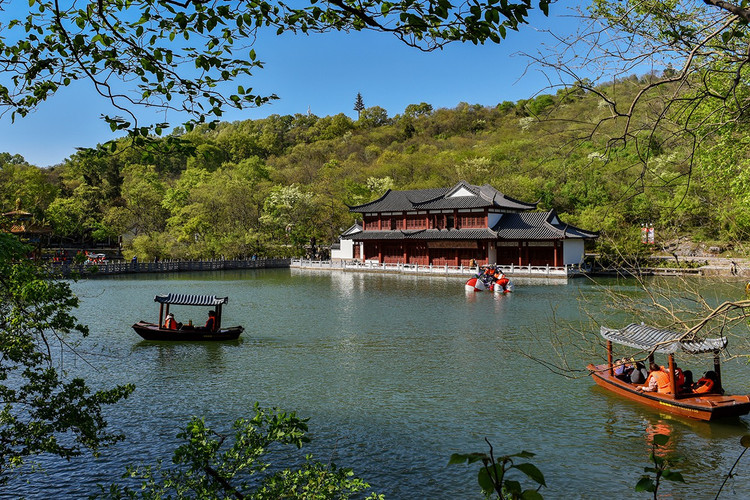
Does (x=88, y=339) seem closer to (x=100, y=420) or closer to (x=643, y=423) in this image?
(x=100, y=420)

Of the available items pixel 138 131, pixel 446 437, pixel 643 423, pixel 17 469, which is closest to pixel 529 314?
pixel 643 423

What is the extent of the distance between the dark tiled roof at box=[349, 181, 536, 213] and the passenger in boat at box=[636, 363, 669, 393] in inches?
1277

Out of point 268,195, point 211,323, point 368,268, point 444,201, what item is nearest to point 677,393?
point 211,323

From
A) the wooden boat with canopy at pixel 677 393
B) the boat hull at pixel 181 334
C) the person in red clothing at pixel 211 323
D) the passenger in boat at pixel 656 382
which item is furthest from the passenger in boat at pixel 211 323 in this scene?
the passenger in boat at pixel 656 382

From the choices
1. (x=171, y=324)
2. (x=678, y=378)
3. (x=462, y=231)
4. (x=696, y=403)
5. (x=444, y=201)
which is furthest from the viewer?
(x=444, y=201)

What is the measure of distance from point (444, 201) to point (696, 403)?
1451 inches

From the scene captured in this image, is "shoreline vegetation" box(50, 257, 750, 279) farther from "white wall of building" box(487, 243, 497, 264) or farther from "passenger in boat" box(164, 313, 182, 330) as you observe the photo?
"passenger in boat" box(164, 313, 182, 330)

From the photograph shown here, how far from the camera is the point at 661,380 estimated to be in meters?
10.8

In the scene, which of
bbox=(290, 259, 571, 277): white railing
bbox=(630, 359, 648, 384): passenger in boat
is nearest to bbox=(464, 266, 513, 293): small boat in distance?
bbox=(290, 259, 571, 277): white railing

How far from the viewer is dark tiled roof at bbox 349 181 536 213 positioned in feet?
144

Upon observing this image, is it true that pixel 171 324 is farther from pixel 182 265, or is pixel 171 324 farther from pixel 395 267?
pixel 182 265

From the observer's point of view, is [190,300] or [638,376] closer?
[638,376]

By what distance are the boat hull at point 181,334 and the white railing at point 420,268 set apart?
23.8 meters

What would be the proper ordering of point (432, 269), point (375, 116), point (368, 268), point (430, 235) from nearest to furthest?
point (432, 269) < point (430, 235) < point (368, 268) < point (375, 116)
